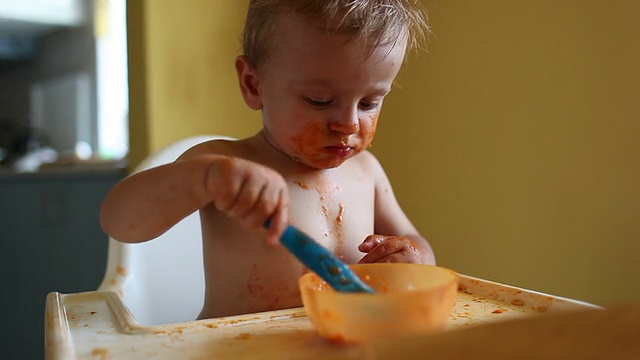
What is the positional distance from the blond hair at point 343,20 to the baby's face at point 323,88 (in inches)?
0.5

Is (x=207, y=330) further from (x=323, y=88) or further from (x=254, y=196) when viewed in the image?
(x=323, y=88)

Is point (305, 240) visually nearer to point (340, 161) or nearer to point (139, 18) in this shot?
point (340, 161)

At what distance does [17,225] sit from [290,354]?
1.66 m

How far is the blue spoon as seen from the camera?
0.46 metres

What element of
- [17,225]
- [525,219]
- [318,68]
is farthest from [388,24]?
[17,225]

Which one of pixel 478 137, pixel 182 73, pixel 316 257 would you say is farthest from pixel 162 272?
pixel 182 73

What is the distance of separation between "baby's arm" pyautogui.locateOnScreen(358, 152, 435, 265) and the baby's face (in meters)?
0.11

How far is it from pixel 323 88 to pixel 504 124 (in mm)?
587

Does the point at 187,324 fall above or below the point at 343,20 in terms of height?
below

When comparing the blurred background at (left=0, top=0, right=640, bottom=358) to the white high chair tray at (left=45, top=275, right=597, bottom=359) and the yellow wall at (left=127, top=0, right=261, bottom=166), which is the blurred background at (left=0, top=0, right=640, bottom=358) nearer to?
the yellow wall at (left=127, top=0, right=261, bottom=166)

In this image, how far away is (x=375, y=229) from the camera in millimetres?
891

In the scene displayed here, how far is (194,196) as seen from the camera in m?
0.55

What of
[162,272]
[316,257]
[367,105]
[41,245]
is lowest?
[41,245]

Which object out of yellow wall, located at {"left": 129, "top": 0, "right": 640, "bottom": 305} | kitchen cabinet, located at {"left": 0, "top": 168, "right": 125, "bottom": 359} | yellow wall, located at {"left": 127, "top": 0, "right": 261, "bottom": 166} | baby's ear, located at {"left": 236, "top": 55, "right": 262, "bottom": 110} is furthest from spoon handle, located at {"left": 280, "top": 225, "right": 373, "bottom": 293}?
kitchen cabinet, located at {"left": 0, "top": 168, "right": 125, "bottom": 359}
